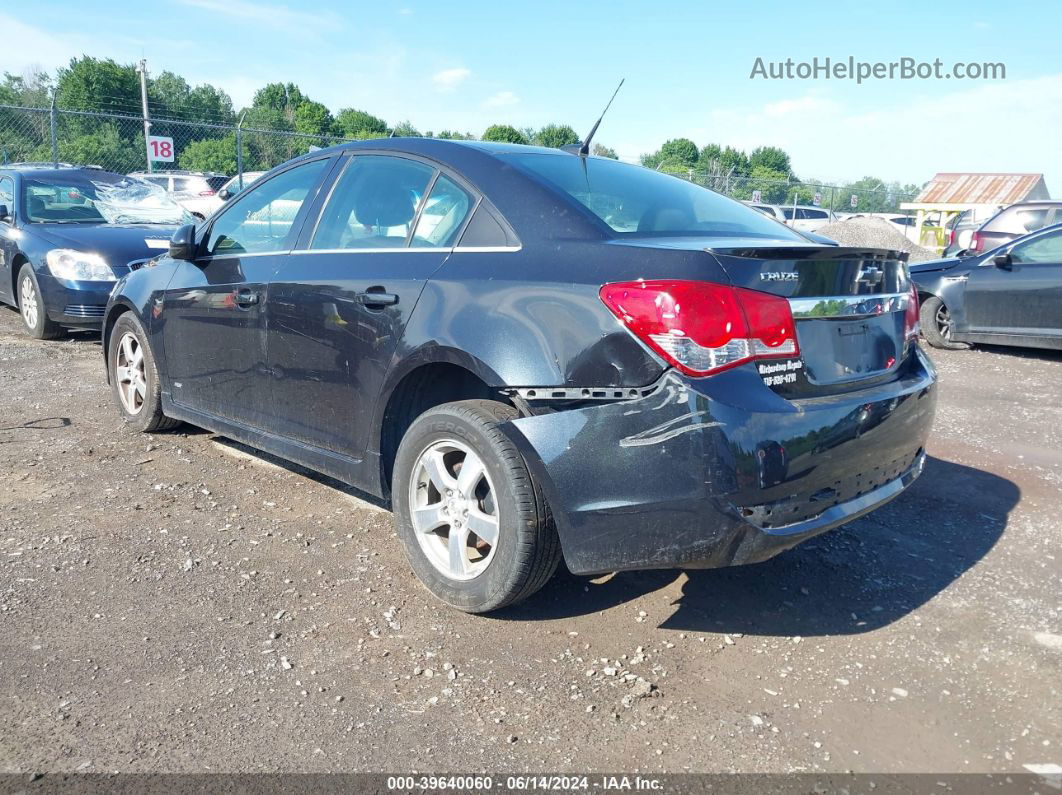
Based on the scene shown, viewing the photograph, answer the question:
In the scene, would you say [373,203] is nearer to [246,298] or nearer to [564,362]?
[246,298]

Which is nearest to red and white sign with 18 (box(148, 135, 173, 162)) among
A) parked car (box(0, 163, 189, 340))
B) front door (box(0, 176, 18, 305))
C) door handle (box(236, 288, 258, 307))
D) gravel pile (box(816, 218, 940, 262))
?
parked car (box(0, 163, 189, 340))

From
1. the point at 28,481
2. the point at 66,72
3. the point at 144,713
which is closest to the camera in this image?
the point at 144,713

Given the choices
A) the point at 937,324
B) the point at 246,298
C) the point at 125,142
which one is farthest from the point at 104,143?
the point at 246,298

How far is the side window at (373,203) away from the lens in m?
3.52

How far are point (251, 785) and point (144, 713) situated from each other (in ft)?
1.64

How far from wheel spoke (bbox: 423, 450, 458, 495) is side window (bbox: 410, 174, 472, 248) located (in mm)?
777

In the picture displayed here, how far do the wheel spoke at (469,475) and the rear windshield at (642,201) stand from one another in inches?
36.2

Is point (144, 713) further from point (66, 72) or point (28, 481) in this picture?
point (66, 72)

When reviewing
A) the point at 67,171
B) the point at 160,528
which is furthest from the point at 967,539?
the point at 67,171

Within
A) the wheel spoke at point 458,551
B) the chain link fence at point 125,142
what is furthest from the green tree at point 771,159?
the wheel spoke at point 458,551

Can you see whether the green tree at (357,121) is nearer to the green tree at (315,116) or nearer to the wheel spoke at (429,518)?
the green tree at (315,116)

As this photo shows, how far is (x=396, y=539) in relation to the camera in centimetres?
382

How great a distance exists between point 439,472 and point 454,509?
14 cm

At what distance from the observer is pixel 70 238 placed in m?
8.12
